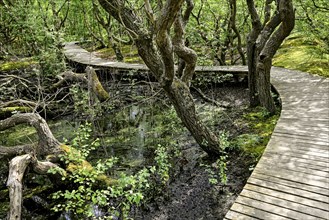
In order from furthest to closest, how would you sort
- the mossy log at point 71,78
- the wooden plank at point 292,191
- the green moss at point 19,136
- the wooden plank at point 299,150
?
1. the mossy log at point 71,78
2. the green moss at point 19,136
3. the wooden plank at point 299,150
4. the wooden plank at point 292,191

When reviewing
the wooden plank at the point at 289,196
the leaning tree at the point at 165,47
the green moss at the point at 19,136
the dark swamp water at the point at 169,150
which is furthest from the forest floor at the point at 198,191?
the green moss at the point at 19,136

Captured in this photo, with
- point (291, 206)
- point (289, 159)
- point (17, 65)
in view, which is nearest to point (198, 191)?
point (289, 159)

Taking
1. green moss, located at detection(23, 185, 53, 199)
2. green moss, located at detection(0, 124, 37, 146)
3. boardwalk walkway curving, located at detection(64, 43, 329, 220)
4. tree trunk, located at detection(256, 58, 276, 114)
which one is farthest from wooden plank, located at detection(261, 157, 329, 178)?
green moss, located at detection(0, 124, 37, 146)

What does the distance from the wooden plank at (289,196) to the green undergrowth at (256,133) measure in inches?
110

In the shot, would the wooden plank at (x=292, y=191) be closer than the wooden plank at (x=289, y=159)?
Yes

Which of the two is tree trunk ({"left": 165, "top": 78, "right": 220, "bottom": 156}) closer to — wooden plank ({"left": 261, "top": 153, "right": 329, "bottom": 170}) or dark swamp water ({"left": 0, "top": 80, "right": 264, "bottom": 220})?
dark swamp water ({"left": 0, "top": 80, "right": 264, "bottom": 220})

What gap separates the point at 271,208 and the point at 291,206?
279mm

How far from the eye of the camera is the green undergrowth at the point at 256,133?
794 cm

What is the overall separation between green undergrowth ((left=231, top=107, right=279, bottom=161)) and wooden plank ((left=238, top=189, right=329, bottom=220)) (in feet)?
9.79

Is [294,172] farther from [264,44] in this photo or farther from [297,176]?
[264,44]

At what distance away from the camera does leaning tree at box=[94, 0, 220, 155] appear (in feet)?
15.6

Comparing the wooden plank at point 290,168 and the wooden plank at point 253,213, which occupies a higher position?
the wooden plank at point 290,168

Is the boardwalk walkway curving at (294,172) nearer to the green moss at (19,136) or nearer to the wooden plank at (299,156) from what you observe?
the wooden plank at (299,156)

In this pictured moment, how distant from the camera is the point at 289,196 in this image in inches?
177
